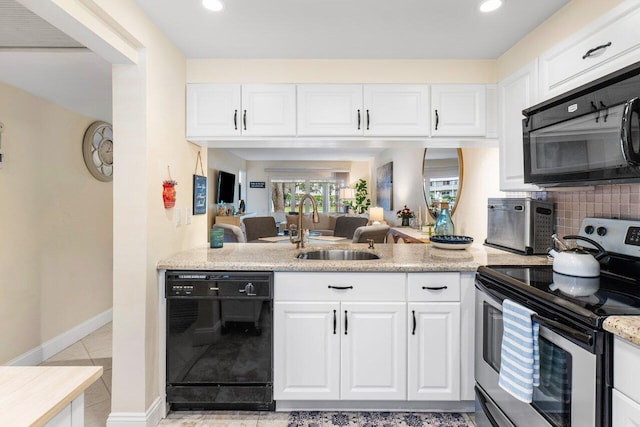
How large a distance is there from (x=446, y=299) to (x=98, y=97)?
9.74ft

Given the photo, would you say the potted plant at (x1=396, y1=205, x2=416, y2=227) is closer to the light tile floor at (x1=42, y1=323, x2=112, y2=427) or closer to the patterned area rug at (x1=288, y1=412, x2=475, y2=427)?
the patterned area rug at (x1=288, y1=412, x2=475, y2=427)

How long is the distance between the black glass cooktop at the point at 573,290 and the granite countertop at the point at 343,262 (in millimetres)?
254

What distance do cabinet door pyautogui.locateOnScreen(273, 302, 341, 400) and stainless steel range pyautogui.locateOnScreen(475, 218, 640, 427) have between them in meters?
0.79

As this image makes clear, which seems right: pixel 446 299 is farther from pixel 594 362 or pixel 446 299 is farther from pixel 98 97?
pixel 98 97

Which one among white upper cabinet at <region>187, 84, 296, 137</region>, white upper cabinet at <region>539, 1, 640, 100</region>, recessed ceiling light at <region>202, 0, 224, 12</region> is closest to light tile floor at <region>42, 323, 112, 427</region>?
white upper cabinet at <region>187, 84, 296, 137</region>

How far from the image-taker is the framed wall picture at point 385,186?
672 cm

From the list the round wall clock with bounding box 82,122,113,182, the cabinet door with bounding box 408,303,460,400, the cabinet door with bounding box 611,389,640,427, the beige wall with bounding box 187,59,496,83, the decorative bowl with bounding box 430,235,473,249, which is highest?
the beige wall with bounding box 187,59,496,83

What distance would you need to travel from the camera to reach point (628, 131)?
1163 mm

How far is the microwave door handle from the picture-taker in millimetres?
1163

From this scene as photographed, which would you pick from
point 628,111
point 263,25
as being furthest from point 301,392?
point 263,25

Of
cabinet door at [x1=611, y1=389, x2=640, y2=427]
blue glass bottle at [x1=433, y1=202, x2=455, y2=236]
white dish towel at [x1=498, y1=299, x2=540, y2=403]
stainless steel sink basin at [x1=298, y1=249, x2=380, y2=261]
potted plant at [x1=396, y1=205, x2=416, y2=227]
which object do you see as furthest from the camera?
potted plant at [x1=396, y1=205, x2=416, y2=227]

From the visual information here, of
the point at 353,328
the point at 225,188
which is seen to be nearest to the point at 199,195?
the point at 353,328

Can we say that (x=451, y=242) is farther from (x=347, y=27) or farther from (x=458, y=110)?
(x=347, y=27)

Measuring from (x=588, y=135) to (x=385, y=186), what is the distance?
5763 millimetres
